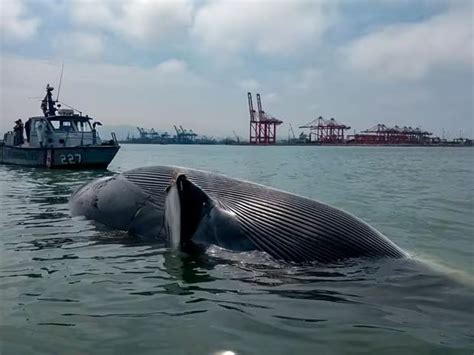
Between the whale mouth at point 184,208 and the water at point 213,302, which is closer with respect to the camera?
the water at point 213,302

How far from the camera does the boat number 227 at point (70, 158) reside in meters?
28.8

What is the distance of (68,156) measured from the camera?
28.8 m

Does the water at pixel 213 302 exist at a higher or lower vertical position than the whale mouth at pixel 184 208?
lower

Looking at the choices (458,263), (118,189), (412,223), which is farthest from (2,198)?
(458,263)

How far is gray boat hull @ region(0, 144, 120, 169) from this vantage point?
94.5 feet

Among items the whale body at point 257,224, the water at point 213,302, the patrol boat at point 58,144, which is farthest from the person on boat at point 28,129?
the whale body at point 257,224

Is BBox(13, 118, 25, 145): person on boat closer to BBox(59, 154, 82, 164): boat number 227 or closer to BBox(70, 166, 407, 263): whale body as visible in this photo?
BBox(59, 154, 82, 164): boat number 227

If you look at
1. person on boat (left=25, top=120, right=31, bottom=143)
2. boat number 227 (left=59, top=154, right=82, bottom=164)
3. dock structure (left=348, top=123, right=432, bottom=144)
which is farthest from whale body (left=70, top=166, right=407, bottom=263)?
dock structure (left=348, top=123, right=432, bottom=144)

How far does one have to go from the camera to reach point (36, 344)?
154 inches

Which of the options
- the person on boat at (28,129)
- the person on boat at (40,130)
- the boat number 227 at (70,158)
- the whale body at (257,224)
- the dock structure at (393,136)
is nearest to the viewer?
the whale body at (257,224)

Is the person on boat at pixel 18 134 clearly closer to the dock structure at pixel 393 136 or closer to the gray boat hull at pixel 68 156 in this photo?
the gray boat hull at pixel 68 156

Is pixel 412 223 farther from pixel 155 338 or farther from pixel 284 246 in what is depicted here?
pixel 155 338

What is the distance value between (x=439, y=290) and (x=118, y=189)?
16.2 ft

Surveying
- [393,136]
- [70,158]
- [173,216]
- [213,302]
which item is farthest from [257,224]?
[393,136]
